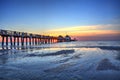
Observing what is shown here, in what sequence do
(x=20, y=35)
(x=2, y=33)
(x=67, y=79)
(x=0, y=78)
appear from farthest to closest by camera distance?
(x=20, y=35) → (x=2, y=33) → (x=0, y=78) → (x=67, y=79)

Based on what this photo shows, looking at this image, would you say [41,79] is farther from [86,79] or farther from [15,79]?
[86,79]

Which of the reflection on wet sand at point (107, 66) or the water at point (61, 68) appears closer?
the water at point (61, 68)

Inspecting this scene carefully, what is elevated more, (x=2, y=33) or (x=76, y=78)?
(x=2, y=33)

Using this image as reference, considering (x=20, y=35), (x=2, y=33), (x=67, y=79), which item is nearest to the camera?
(x=67, y=79)

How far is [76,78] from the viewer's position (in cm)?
699

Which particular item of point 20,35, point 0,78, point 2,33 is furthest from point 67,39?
point 0,78

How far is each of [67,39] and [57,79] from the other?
474 ft

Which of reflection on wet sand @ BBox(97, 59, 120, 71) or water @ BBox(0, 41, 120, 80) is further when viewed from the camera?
reflection on wet sand @ BBox(97, 59, 120, 71)

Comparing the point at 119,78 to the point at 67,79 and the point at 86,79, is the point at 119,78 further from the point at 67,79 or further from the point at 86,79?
the point at 67,79

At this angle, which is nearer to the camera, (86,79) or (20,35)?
(86,79)

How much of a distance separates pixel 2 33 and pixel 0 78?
32.1m

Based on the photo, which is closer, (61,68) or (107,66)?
(61,68)

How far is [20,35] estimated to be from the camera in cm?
4947

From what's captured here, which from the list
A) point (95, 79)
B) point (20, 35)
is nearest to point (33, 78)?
point (95, 79)
